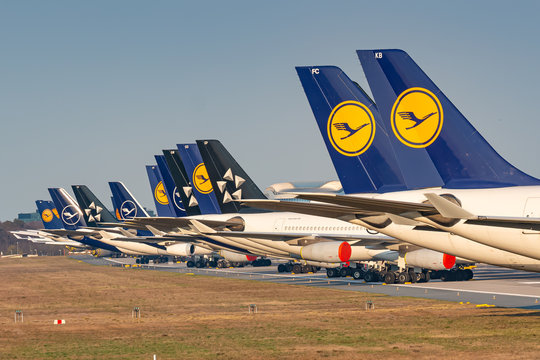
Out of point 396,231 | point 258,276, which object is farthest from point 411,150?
point 258,276

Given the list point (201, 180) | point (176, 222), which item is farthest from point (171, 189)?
point (176, 222)

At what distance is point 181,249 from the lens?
91.8 metres

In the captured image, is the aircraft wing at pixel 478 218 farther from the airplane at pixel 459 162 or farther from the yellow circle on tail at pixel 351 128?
the yellow circle on tail at pixel 351 128

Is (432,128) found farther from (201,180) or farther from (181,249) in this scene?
(181,249)

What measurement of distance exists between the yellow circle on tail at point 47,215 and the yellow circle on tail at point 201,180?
101192 millimetres

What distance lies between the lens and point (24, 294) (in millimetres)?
53625

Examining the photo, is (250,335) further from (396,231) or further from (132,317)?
(132,317)

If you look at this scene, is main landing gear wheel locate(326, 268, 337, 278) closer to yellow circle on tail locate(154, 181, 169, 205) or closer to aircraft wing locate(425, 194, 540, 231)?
aircraft wing locate(425, 194, 540, 231)

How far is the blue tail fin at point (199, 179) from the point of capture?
6650cm

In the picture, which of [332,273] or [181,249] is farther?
[181,249]

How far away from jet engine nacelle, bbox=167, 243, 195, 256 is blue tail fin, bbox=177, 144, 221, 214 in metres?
23.7

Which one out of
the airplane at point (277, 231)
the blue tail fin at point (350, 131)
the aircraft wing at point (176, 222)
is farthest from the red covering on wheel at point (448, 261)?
the aircraft wing at point (176, 222)

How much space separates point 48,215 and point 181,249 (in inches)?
3097

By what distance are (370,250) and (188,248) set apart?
43.1 metres
